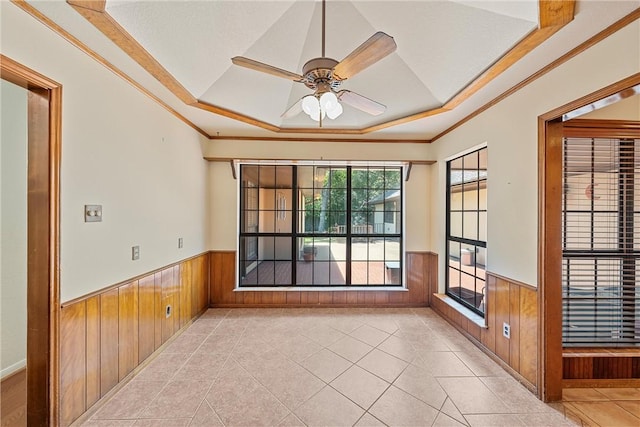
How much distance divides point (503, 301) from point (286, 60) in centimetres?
302

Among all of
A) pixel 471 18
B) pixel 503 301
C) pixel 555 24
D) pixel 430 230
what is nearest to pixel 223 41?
pixel 471 18

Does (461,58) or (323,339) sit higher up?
(461,58)

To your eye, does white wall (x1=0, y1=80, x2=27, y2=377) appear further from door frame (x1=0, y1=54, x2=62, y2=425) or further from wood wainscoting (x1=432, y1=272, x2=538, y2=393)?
wood wainscoting (x1=432, y1=272, x2=538, y2=393)

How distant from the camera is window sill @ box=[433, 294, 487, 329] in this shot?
2.85 m

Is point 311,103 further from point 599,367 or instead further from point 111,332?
point 599,367

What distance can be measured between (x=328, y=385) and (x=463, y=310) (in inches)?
78.4

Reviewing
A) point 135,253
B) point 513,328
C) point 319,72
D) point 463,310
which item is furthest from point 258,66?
point 463,310

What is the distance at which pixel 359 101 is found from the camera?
2.02 metres

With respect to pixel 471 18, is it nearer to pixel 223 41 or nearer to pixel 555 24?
pixel 555 24

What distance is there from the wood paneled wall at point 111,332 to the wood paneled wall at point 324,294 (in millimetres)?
872

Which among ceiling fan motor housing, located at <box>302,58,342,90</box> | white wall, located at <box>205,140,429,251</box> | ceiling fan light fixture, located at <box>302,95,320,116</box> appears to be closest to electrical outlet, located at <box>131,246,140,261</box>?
white wall, located at <box>205,140,429,251</box>

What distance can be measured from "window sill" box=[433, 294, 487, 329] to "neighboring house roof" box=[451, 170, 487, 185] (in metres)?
1.58

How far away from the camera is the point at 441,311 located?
11.9 ft

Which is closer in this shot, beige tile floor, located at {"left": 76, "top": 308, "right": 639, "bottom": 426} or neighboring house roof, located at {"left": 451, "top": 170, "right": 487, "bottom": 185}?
beige tile floor, located at {"left": 76, "top": 308, "right": 639, "bottom": 426}
